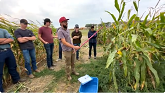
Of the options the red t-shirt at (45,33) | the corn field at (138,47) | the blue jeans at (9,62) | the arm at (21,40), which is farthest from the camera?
the red t-shirt at (45,33)

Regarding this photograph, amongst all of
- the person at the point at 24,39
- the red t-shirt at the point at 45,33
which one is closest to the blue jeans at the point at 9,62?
the person at the point at 24,39

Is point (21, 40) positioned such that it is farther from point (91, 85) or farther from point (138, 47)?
point (138, 47)

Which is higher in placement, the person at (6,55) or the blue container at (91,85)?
the person at (6,55)

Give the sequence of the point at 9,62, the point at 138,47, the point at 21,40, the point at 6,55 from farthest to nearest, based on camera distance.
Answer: the point at 21,40 < the point at 9,62 < the point at 6,55 < the point at 138,47

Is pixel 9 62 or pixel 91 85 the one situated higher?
pixel 9 62

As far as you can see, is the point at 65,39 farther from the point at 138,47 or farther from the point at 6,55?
the point at 138,47

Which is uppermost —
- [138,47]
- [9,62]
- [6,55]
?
[138,47]

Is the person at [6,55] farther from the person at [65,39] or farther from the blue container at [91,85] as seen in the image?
the blue container at [91,85]

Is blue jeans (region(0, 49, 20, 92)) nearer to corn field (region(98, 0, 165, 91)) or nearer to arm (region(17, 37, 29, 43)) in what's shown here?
arm (region(17, 37, 29, 43))

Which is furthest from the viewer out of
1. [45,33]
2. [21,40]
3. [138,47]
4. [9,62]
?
[45,33]

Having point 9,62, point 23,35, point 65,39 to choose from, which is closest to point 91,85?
point 65,39

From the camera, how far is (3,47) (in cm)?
223

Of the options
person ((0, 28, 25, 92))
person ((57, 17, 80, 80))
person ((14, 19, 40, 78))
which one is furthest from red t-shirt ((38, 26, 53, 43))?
person ((57, 17, 80, 80))

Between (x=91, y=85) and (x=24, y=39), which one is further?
(x=24, y=39)
